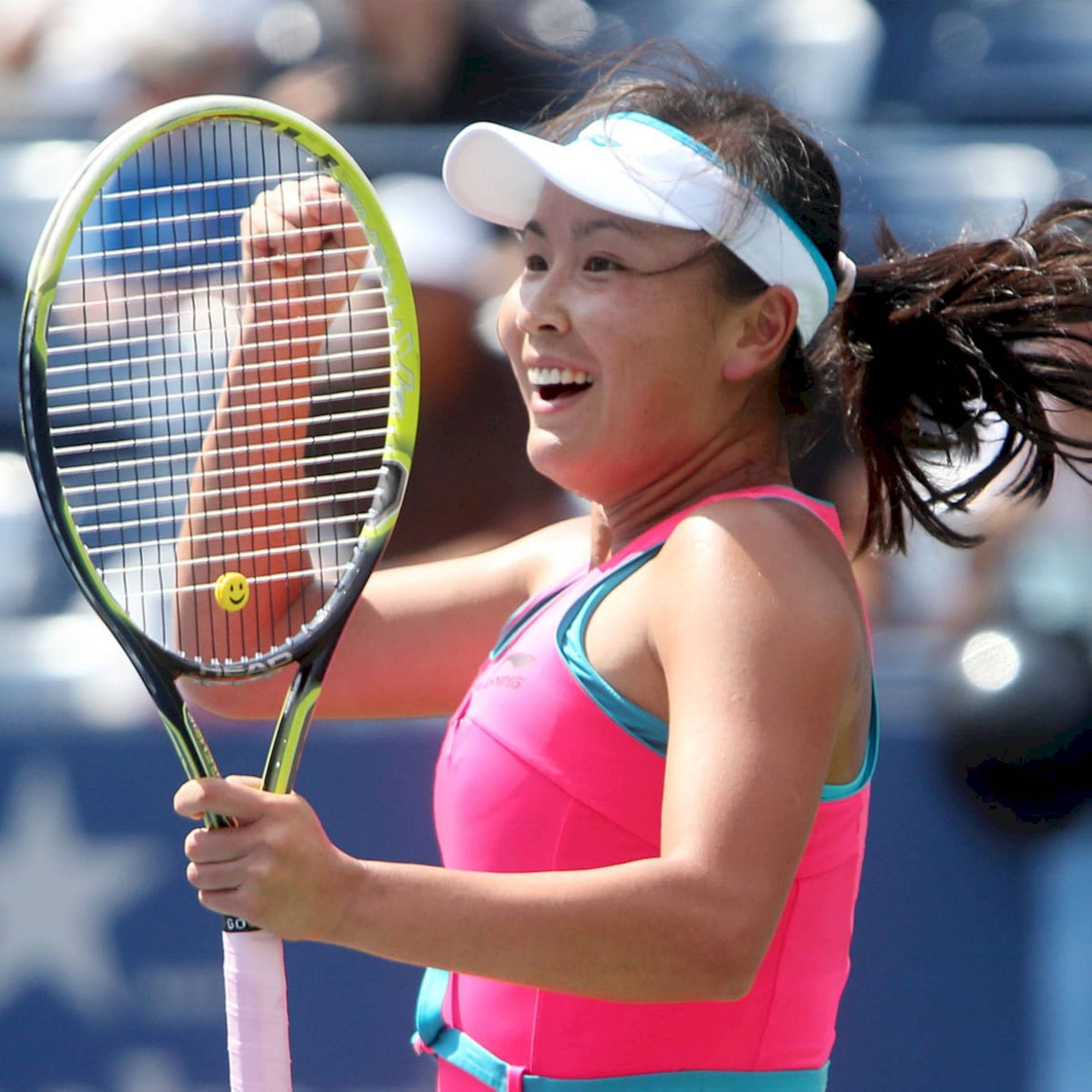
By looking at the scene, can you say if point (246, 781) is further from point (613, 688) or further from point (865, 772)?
point (865, 772)

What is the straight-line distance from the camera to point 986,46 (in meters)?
2.98

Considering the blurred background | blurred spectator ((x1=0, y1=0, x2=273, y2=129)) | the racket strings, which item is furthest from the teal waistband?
blurred spectator ((x1=0, y1=0, x2=273, y2=129))

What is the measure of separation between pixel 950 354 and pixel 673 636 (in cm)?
48

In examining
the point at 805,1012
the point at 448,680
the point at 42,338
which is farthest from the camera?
the point at 448,680

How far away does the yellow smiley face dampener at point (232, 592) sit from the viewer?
4.26ft

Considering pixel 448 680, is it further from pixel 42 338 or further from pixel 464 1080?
pixel 42 338

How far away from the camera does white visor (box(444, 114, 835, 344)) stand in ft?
4.18

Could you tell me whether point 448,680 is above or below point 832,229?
below

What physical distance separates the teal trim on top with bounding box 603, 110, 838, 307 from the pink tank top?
19 cm

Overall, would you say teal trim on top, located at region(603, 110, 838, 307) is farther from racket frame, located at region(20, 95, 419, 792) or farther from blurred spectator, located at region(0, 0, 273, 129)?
blurred spectator, located at region(0, 0, 273, 129)

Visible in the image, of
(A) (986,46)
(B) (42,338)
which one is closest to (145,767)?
(B) (42,338)

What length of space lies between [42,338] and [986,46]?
2.25m

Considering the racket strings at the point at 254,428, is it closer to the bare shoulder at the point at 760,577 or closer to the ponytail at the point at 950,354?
the bare shoulder at the point at 760,577

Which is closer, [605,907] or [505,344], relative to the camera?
[605,907]
